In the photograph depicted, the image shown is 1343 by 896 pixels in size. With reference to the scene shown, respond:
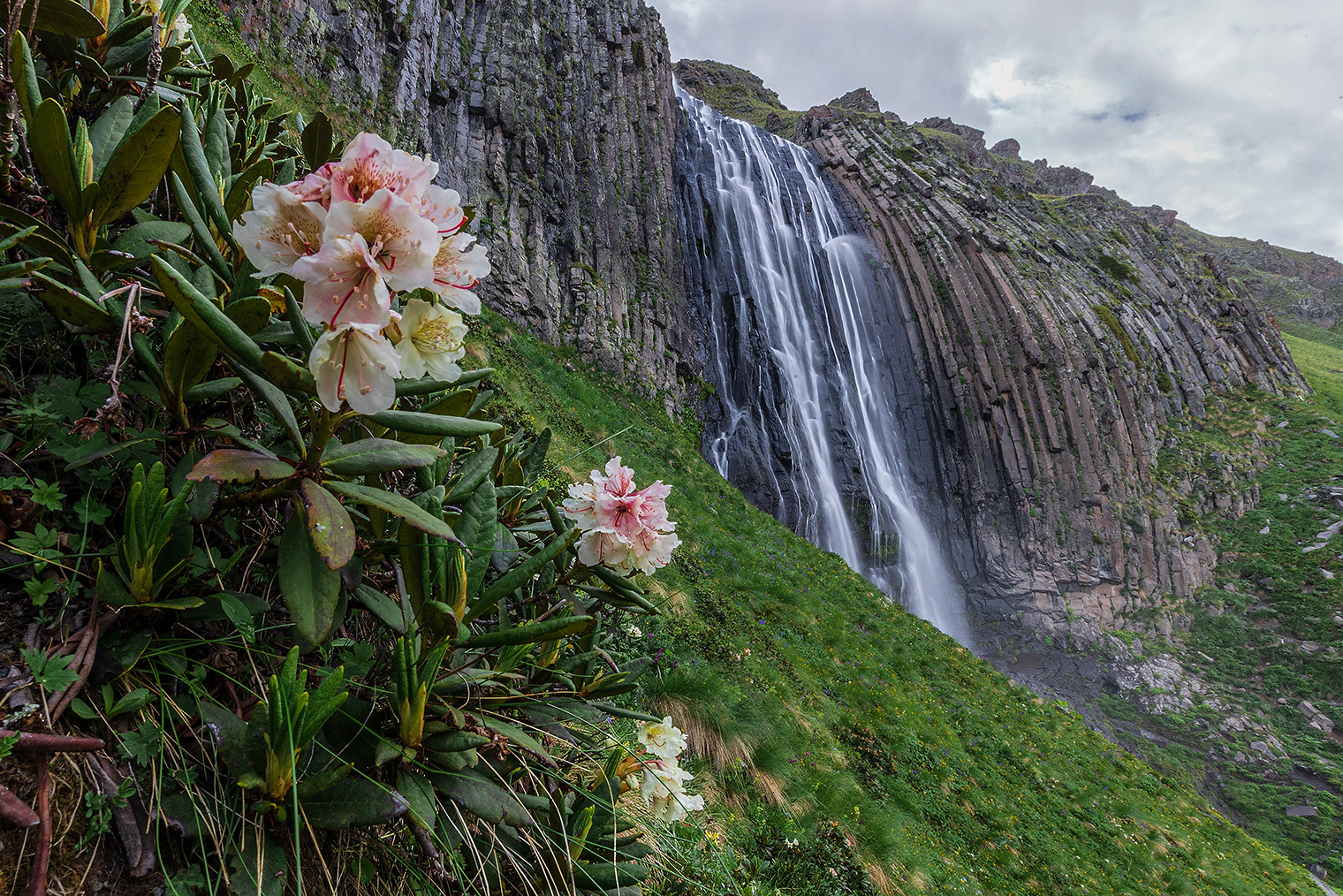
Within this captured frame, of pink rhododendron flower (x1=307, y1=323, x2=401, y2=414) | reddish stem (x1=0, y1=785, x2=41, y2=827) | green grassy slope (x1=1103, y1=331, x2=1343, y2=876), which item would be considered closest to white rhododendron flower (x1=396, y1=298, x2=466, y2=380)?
pink rhododendron flower (x1=307, y1=323, x2=401, y2=414)

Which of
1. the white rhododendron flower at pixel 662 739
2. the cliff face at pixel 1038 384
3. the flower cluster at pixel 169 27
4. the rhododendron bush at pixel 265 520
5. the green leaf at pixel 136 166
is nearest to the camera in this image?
the rhododendron bush at pixel 265 520

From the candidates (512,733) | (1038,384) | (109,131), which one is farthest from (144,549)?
(1038,384)

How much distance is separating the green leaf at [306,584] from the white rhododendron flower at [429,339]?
363 mm

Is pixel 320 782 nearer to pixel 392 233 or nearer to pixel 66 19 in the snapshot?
pixel 392 233

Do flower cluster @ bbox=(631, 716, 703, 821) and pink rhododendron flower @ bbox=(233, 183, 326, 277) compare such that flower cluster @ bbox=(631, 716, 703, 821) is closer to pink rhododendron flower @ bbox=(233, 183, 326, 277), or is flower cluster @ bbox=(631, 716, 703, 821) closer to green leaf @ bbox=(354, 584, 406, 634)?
green leaf @ bbox=(354, 584, 406, 634)

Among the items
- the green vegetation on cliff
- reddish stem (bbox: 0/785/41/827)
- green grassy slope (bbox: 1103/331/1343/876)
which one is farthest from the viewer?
the green vegetation on cliff

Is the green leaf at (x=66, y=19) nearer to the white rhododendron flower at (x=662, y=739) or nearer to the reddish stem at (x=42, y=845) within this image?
the reddish stem at (x=42, y=845)

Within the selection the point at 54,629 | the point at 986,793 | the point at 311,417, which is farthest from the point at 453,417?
the point at 986,793

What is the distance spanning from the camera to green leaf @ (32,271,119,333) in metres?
0.99

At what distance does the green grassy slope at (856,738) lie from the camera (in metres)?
3.78

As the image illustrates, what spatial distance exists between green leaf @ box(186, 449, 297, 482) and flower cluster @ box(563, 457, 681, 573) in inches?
24.4

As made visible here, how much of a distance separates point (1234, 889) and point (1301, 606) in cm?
1960

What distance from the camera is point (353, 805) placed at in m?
0.96

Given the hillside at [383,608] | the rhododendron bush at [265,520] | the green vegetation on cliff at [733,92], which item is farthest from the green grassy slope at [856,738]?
the green vegetation on cliff at [733,92]
